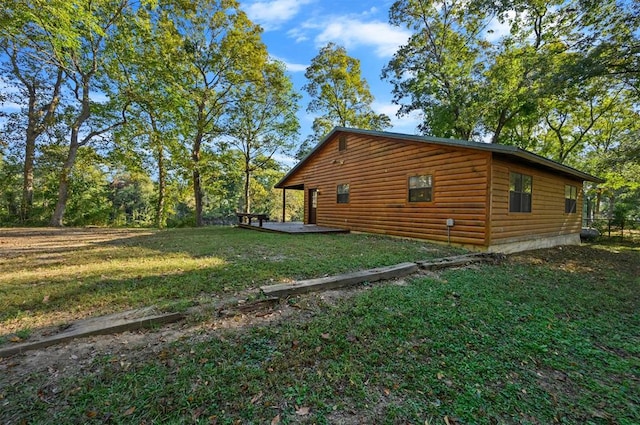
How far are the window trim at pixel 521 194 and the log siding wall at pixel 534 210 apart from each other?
10 cm

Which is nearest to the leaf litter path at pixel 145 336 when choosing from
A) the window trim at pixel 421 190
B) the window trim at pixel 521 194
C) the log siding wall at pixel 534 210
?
the log siding wall at pixel 534 210

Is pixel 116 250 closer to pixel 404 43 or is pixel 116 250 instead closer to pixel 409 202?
pixel 409 202

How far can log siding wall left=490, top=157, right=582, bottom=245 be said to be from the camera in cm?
727

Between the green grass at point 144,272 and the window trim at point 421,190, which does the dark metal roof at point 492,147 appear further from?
the green grass at point 144,272

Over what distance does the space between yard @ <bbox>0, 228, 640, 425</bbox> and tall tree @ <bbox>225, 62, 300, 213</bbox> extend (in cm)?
1588

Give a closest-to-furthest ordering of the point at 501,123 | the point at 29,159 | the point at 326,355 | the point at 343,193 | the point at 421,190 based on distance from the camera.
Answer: the point at 326,355 → the point at 421,190 → the point at 343,193 → the point at 29,159 → the point at 501,123

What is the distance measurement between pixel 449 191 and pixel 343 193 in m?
4.99

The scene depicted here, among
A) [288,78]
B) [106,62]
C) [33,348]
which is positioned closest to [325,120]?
[288,78]

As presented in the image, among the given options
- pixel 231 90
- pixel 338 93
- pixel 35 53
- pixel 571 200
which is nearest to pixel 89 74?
pixel 35 53

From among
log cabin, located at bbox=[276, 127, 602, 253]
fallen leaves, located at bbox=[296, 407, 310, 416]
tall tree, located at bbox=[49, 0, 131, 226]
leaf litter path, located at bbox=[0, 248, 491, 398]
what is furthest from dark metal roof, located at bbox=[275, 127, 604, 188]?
tall tree, located at bbox=[49, 0, 131, 226]

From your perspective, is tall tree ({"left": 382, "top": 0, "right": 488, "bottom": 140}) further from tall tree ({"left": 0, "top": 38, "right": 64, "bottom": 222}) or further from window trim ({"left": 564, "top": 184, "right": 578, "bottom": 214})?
tall tree ({"left": 0, "top": 38, "right": 64, "bottom": 222})

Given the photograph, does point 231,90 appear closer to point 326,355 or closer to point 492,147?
point 492,147

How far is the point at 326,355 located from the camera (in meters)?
2.34

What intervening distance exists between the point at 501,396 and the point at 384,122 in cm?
2073
